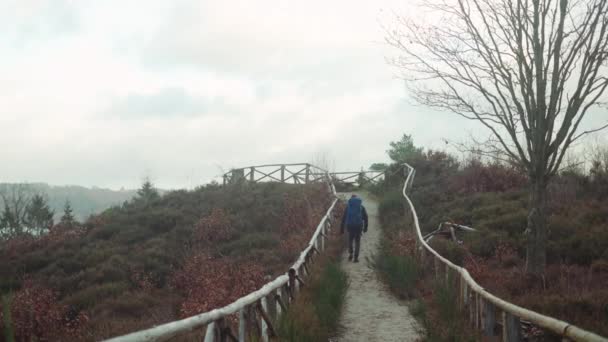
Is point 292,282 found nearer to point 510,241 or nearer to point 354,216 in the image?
point 354,216

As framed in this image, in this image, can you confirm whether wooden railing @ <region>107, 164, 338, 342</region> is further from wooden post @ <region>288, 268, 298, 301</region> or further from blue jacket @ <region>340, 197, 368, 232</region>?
blue jacket @ <region>340, 197, 368, 232</region>

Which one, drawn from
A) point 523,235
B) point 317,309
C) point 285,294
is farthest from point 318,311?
point 523,235

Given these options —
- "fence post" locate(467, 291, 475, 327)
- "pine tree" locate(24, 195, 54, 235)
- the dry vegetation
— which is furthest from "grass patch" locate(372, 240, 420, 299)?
"pine tree" locate(24, 195, 54, 235)

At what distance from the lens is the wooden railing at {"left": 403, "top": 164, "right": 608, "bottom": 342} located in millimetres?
4295

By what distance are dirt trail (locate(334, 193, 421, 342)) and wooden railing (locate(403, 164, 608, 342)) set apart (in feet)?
2.76

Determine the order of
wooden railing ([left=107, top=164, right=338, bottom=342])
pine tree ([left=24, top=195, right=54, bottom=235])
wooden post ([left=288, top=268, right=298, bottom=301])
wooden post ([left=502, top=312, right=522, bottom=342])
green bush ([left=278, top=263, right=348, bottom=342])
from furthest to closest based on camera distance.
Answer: pine tree ([left=24, top=195, right=54, bottom=235]), wooden post ([left=288, top=268, right=298, bottom=301]), green bush ([left=278, top=263, right=348, bottom=342]), wooden post ([left=502, top=312, right=522, bottom=342]), wooden railing ([left=107, top=164, right=338, bottom=342])

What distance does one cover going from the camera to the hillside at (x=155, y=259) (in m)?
11.5

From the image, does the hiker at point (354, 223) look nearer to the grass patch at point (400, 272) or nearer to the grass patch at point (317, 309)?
the grass patch at point (400, 272)

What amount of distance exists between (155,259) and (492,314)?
44.4 feet

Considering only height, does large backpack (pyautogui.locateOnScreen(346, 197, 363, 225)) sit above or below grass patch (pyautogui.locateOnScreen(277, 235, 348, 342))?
above

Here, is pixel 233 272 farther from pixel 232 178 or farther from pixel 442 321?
pixel 232 178

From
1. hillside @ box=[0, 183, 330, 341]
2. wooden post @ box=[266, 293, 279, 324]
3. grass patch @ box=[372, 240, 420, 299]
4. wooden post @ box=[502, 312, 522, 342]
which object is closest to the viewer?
wooden post @ box=[502, 312, 522, 342]

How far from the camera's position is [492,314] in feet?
21.3

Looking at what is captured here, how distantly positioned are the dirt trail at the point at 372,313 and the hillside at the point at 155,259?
6.55 feet
